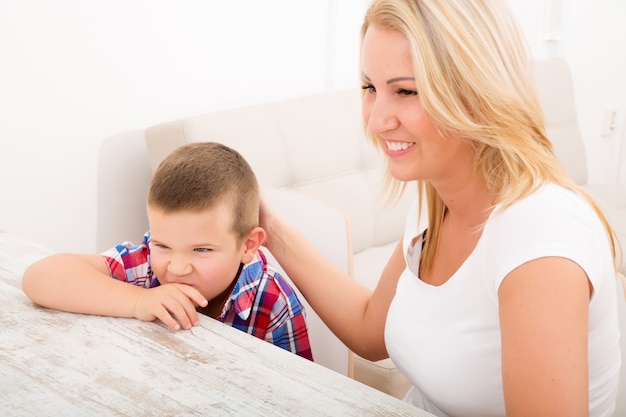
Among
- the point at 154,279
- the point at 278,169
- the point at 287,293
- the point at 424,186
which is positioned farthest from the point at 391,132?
the point at 278,169

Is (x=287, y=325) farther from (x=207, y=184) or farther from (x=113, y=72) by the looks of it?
(x=113, y=72)

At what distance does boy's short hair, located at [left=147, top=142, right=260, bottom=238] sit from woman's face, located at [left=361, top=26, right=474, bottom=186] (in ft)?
0.96

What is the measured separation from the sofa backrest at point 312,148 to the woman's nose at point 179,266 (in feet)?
2.87

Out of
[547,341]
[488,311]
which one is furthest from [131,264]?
[547,341]

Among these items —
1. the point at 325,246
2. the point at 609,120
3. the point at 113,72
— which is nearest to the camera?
the point at 325,246

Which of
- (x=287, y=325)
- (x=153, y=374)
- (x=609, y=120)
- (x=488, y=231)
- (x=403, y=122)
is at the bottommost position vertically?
(x=609, y=120)

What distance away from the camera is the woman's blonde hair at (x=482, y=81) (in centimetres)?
108

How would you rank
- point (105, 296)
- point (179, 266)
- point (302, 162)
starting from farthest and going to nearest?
point (302, 162) → point (179, 266) → point (105, 296)

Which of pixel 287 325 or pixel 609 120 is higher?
pixel 287 325

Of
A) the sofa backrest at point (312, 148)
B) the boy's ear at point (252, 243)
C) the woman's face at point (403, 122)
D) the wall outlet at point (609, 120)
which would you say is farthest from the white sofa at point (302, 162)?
the wall outlet at point (609, 120)

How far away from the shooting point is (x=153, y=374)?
100 cm

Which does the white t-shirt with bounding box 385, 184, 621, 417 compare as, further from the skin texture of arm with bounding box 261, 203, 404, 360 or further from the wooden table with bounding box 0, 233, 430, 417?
the wooden table with bounding box 0, 233, 430, 417

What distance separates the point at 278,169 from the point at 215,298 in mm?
936

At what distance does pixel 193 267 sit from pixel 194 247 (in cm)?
3
